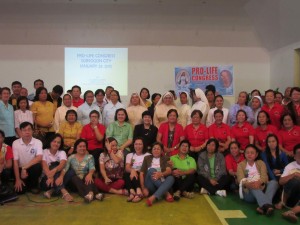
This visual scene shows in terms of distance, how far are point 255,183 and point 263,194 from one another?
162mm

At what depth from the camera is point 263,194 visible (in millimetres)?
3713

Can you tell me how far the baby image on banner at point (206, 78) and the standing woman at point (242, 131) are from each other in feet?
9.83

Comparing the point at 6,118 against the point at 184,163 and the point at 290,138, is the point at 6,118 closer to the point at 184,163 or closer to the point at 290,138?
the point at 184,163

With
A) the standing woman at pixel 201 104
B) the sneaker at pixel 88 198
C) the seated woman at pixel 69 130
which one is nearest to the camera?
the sneaker at pixel 88 198

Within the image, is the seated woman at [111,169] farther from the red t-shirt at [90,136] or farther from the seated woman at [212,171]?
the seated woman at [212,171]

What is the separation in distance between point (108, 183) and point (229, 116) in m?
2.39

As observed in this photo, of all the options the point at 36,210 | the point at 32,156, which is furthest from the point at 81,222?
the point at 32,156

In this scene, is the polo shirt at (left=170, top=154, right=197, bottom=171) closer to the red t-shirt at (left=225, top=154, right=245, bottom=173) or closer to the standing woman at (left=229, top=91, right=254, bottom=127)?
the red t-shirt at (left=225, top=154, right=245, bottom=173)

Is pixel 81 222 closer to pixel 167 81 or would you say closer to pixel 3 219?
pixel 3 219

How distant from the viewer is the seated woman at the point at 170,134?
4.83 m

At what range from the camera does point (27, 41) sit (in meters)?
8.30

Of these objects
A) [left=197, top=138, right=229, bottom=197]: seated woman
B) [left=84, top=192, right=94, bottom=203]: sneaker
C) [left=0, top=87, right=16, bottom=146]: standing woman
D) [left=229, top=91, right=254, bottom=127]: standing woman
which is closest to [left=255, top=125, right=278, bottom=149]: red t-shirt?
[left=229, top=91, right=254, bottom=127]: standing woman

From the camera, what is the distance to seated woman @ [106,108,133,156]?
4820 millimetres

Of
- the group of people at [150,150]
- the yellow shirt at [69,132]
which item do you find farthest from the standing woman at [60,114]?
the yellow shirt at [69,132]
